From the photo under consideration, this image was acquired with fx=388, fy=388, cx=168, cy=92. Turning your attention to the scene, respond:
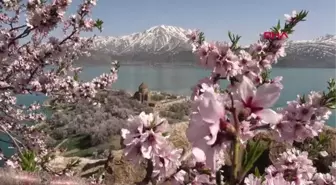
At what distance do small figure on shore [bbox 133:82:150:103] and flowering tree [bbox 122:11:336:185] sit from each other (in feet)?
91.5

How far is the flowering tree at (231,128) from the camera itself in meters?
1.09

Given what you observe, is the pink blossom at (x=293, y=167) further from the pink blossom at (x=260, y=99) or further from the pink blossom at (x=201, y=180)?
the pink blossom at (x=260, y=99)

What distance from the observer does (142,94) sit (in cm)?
3152

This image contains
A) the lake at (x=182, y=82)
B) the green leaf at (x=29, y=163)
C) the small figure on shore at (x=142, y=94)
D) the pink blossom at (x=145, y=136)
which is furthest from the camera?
the small figure on shore at (x=142, y=94)

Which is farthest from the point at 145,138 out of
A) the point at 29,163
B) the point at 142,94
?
the point at 142,94

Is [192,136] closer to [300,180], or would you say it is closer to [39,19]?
[300,180]

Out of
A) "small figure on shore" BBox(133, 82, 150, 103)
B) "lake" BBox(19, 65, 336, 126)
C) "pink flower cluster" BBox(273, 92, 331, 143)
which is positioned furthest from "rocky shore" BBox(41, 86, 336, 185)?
"lake" BBox(19, 65, 336, 126)

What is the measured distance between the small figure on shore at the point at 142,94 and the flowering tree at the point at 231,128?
27.9 meters

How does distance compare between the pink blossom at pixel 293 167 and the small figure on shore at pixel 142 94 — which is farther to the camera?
the small figure on shore at pixel 142 94

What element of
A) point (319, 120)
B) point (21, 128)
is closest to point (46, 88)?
point (21, 128)

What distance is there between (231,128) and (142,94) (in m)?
30.5

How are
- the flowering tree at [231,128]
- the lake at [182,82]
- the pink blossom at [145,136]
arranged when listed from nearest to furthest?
the flowering tree at [231,128], the pink blossom at [145,136], the lake at [182,82]

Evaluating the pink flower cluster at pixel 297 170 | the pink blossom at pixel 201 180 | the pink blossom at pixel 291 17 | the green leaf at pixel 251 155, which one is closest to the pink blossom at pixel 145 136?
the green leaf at pixel 251 155

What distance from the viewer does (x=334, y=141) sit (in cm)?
764
